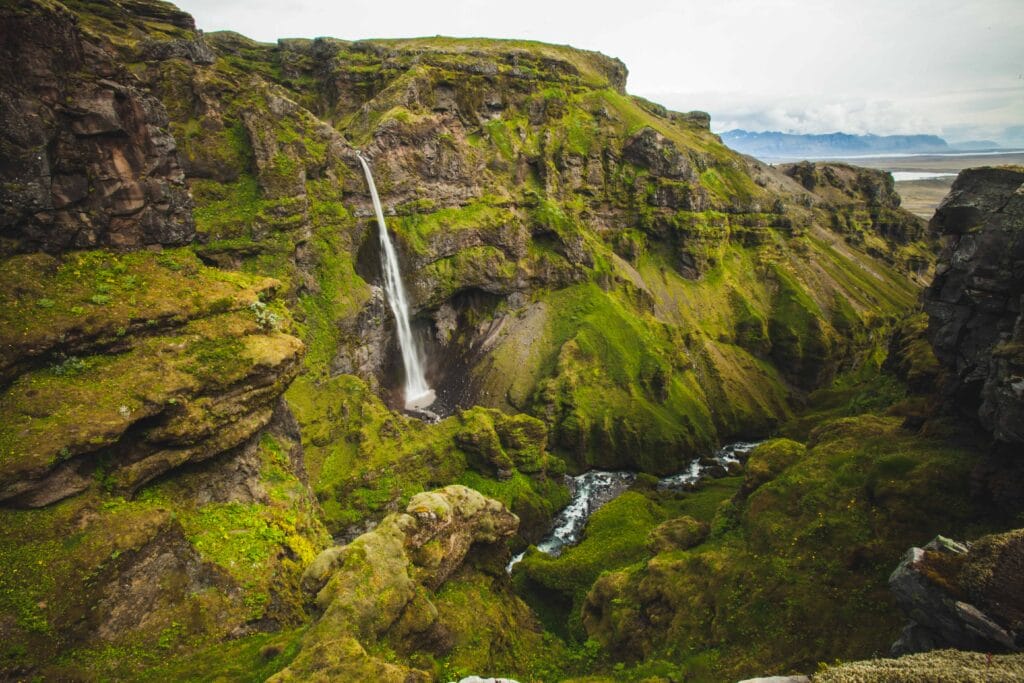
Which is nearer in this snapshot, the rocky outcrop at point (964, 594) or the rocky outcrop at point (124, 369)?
the rocky outcrop at point (964, 594)

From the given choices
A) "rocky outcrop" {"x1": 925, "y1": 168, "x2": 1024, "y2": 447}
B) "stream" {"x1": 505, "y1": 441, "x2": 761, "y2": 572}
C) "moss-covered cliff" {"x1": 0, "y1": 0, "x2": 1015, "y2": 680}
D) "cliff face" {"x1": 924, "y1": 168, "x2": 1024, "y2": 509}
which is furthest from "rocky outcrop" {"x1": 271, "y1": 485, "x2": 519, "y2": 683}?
"stream" {"x1": 505, "y1": 441, "x2": 761, "y2": 572}

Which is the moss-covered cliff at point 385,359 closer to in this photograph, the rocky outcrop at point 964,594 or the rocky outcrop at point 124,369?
the rocky outcrop at point 124,369

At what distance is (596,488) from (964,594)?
49556mm

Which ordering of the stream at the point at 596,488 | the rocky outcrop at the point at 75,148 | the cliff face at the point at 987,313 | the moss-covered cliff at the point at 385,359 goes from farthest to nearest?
1. the stream at the point at 596,488
2. the rocky outcrop at the point at 75,148
3. the cliff face at the point at 987,313
4. the moss-covered cliff at the point at 385,359

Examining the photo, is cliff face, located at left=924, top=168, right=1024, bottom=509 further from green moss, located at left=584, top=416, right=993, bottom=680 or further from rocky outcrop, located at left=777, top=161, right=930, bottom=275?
rocky outcrop, located at left=777, top=161, right=930, bottom=275

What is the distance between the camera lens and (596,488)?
200 ft

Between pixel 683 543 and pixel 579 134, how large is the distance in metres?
86.5

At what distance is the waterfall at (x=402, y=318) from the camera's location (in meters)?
66.2

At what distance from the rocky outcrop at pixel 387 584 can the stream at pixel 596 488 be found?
27.1 m

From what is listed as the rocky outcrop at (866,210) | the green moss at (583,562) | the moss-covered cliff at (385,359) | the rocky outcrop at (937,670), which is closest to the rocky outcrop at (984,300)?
the moss-covered cliff at (385,359)

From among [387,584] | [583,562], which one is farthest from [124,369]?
[583,562]

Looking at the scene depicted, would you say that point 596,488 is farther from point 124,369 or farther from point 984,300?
point 124,369

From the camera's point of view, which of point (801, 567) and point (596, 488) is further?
point (596, 488)

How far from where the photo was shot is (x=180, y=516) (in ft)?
67.9
